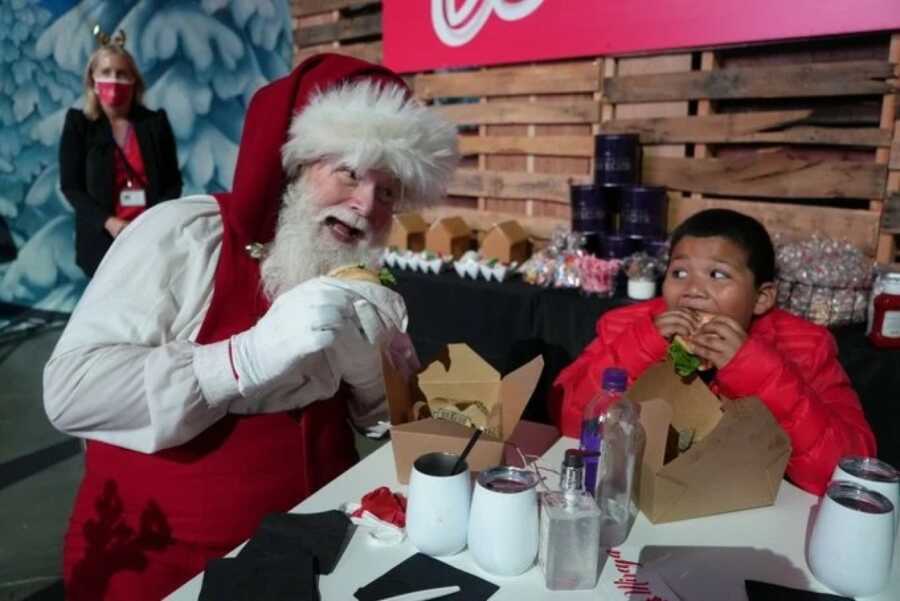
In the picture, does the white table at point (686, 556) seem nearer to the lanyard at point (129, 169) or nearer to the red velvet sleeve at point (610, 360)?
the red velvet sleeve at point (610, 360)

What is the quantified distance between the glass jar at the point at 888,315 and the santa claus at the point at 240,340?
1.71 m

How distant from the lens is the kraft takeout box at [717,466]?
1.13 metres

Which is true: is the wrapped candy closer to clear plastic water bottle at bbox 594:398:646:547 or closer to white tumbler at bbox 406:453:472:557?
clear plastic water bottle at bbox 594:398:646:547

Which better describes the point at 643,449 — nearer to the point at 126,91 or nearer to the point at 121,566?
the point at 121,566

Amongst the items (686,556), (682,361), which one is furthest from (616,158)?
(686,556)

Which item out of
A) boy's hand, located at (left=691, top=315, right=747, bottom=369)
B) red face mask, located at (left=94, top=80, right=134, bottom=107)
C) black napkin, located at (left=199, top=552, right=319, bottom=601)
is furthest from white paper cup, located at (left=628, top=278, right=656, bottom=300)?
red face mask, located at (left=94, top=80, right=134, bottom=107)

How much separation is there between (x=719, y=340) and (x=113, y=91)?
3298mm

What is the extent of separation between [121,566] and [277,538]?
508mm

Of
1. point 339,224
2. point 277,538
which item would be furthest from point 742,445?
point 339,224

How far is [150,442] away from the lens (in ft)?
4.20

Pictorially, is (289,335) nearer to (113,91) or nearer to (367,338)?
(367,338)

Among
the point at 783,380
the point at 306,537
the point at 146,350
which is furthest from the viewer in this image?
the point at 783,380

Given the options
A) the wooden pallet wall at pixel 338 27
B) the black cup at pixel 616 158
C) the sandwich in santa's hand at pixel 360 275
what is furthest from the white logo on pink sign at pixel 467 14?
the sandwich in santa's hand at pixel 360 275

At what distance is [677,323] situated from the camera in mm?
1674
